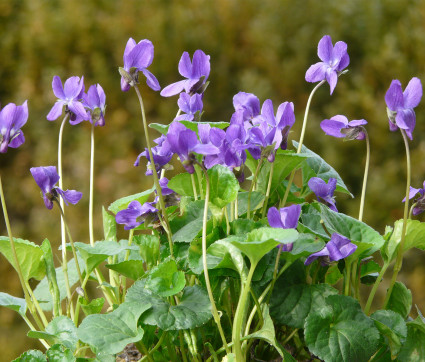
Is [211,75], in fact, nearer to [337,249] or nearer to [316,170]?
[316,170]

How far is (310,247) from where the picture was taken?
0.63 metres

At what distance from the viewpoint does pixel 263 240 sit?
0.55 metres

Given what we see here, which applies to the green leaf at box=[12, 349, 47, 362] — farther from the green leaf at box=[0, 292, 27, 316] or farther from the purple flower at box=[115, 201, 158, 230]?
the purple flower at box=[115, 201, 158, 230]

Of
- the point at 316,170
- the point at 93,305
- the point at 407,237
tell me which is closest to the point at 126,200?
the point at 93,305

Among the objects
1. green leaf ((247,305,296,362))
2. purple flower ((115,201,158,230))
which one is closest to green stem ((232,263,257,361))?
green leaf ((247,305,296,362))

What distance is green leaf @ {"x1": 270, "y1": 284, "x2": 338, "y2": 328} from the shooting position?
0.67 m

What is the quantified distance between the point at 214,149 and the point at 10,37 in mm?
2474

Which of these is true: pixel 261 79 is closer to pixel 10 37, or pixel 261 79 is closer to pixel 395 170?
pixel 395 170

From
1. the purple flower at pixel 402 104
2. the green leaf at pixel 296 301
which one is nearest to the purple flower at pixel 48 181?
the green leaf at pixel 296 301

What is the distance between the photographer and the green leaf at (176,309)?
635mm

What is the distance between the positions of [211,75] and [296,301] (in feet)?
6.69

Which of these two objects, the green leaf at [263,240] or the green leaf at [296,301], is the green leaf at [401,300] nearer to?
the green leaf at [296,301]

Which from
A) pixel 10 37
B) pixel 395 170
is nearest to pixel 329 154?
pixel 395 170

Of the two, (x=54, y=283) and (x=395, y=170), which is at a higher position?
(x=54, y=283)
